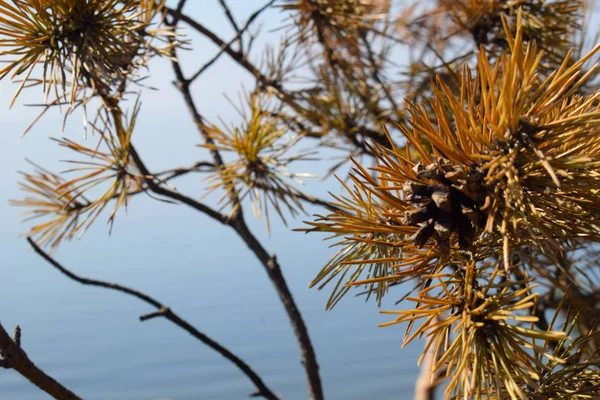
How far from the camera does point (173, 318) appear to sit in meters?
0.58

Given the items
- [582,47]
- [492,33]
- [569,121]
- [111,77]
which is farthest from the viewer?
[582,47]

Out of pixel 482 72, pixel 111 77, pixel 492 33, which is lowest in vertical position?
pixel 482 72

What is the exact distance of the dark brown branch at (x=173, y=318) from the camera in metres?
0.49

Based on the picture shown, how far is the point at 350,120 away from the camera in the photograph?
0.75 metres

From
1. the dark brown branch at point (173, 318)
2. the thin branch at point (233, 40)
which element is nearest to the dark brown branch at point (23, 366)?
the dark brown branch at point (173, 318)

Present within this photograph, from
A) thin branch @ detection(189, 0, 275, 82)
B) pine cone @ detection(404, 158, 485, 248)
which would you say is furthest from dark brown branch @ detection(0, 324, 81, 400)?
thin branch @ detection(189, 0, 275, 82)

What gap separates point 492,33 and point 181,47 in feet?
0.95

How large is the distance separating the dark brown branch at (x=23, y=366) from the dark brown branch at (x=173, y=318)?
0.10m

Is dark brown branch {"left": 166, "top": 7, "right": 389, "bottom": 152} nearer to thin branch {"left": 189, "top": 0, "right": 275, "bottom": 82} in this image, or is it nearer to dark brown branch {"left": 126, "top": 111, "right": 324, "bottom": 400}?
thin branch {"left": 189, "top": 0, "right": 275, "bottom": 82}

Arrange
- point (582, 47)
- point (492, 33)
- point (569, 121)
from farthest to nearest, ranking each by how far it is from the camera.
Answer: point (582, 47), point (492, 33), point (569, 121)

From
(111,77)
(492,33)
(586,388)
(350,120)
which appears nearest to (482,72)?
(586,388)

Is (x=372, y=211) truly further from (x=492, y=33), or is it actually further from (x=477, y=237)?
(x=492, y=33)

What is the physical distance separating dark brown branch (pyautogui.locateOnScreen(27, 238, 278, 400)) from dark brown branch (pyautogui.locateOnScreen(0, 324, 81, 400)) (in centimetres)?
10

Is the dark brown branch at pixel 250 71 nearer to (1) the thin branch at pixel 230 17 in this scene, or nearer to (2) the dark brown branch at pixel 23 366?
(1) the thin branch at pixel 230 17
